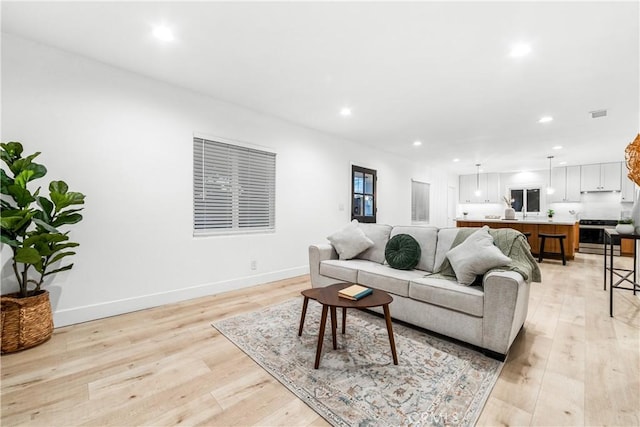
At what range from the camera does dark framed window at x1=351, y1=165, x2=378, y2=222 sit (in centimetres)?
565

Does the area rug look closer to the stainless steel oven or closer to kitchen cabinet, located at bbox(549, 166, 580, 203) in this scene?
the stainless steel oven

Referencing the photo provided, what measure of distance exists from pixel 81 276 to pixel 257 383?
2.12m

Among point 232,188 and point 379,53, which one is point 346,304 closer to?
point 379,53

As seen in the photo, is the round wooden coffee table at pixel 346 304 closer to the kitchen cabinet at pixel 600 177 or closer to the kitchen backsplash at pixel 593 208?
the kitchen cabinet at pixel 600 177

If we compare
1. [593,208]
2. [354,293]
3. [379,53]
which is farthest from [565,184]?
[354,293]

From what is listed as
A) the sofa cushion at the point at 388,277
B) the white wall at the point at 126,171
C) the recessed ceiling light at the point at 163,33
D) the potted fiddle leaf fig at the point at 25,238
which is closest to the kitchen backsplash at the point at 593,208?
the sofa cushion at the point at 388,277

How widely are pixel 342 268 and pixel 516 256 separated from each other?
1653 mm

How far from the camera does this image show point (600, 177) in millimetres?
7363

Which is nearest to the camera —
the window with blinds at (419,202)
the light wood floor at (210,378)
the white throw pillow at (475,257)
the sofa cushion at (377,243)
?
the light wood floor at (210,378)

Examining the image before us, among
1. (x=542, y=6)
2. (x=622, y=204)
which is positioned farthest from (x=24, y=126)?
(x=622, y=204)

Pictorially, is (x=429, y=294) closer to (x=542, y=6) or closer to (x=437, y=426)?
(x=437, y=426)

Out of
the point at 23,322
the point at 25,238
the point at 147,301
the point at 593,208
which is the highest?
the point at 593,208

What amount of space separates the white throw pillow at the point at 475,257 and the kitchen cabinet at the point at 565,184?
7.71 m

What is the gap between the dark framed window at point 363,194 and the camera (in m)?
5.65
